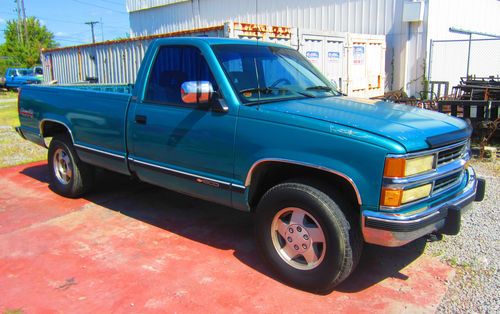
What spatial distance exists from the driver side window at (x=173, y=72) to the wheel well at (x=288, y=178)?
101 centimetres

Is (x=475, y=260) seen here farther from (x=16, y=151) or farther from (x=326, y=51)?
(x=326, y=51)

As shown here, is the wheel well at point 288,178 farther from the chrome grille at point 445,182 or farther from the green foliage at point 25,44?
the green foliage at point 25,44

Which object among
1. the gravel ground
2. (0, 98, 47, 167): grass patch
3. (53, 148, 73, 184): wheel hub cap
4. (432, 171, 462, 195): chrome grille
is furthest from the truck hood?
(0, 98, 47, 167): grass patch

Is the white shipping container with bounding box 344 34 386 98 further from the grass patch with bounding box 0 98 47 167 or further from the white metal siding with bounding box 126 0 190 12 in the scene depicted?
the white metal siding with bounding box 126 0 190 12

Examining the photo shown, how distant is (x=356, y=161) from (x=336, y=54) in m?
10.4

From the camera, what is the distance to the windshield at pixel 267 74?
4000mm

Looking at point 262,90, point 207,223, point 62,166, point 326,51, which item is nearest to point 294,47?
point 326,51

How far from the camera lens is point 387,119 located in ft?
11.4

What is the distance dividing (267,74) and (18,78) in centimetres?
3391

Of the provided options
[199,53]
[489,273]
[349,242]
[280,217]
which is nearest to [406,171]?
[349,242]

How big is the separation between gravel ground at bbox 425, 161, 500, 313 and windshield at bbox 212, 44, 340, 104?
1.94m

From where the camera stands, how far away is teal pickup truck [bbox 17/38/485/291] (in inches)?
123

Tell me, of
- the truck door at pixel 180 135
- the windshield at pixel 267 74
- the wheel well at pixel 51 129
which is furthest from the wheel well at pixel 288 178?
the wheel well at pixel 51 129

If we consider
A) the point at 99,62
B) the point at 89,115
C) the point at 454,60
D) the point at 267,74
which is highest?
the point at 99,62
